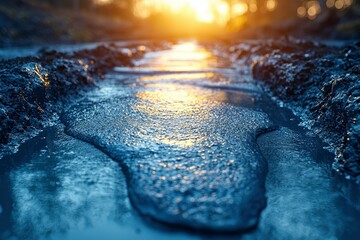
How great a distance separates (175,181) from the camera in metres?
2.45

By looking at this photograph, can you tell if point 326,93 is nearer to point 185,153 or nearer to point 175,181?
point 185,153

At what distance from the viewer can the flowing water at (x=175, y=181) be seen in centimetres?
207

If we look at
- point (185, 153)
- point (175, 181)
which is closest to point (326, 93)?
point (185, 153)

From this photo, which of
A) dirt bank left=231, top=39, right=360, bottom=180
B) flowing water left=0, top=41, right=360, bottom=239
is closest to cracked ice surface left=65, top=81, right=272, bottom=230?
flowing water left=0, top=41, right=360, bottom=239

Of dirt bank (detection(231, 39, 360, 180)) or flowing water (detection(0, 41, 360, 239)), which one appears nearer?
flowing water (detection(0, 41, 360, 239))

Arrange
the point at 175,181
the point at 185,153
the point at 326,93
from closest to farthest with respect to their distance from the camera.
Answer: the point at 175,181 < the point at 185,153 < the point at 326,93

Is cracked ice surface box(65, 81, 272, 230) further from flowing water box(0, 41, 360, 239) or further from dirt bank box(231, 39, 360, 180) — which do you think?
dirt bank box(231, 39, 360, 180)

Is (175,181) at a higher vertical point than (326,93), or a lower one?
lower

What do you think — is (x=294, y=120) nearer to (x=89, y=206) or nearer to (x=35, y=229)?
(x=89, y=206)

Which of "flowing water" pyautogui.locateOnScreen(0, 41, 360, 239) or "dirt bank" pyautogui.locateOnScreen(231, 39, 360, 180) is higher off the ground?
"dirt bank" pyautogui.locateOnScreen(231, 39, 360, 180)

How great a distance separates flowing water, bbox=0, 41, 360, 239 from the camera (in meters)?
2.07

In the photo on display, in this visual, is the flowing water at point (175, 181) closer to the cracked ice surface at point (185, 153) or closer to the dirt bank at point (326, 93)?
the cracked ice surface at point (185, 153)

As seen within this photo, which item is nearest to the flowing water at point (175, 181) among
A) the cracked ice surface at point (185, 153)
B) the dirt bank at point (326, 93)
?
the cracked ice surface at point (185, 153)

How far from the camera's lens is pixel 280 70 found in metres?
5.85
